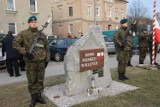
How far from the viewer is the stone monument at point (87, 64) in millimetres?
5871

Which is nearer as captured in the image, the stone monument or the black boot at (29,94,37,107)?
the black boot at (29,94,37,107)

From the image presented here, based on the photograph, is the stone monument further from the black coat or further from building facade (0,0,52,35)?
building facade (0,0,52,35)

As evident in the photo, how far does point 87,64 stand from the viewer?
6066 mm

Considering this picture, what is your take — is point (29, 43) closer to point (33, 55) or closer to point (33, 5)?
point (33, 55)

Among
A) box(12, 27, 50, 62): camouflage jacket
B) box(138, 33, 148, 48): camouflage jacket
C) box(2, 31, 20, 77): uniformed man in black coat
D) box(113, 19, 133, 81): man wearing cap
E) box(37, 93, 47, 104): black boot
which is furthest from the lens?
box(138, 33, 148, 48): camouflage jacket

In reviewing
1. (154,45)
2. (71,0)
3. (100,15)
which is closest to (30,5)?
(71,0)

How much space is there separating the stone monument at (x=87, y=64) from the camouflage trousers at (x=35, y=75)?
2.64 ft

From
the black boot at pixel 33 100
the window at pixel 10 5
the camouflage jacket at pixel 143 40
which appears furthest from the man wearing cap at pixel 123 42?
the window at pixel 10 5

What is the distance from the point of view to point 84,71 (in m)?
6.05

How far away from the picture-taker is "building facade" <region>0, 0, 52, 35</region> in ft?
88.3

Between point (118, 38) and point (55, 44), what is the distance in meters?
7.83

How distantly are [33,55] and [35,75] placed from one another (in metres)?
0.48

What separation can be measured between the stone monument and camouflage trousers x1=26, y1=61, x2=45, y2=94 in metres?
0.80

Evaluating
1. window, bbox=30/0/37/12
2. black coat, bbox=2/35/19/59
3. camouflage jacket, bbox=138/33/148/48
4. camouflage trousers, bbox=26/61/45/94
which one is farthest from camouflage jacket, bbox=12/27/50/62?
window, bbox=30/0/37/12
